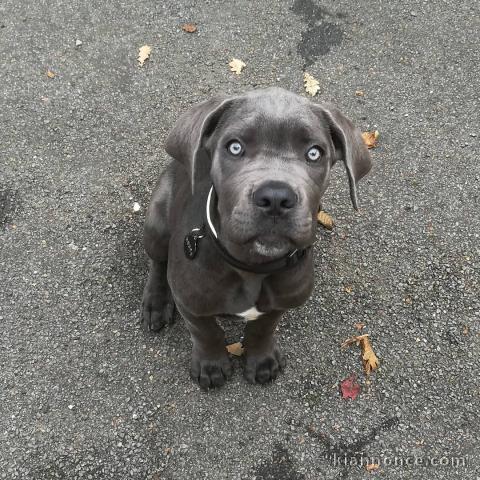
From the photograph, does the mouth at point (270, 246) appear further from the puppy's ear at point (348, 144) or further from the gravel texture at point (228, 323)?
the gravel texture at point (228, 323)

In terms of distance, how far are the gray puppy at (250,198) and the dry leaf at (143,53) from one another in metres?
2.35

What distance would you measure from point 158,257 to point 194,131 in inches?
54.5

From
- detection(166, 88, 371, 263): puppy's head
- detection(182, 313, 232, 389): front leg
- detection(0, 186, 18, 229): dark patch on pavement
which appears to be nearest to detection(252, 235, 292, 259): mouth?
detection(166, 88, 371, 263): puppy's head

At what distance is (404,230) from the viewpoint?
502 cm

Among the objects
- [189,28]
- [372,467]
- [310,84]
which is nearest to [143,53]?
[189,28]

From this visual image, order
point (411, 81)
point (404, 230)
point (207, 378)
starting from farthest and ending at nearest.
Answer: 1. point (411, 81)
2. point (404, 230)
3. point (207, 378)

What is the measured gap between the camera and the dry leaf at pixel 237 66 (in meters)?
5.82

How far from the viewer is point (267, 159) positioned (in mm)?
2939

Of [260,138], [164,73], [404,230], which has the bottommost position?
[404,230]

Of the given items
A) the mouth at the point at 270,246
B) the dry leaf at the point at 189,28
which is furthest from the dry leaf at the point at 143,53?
the mouth at the point at 270,246

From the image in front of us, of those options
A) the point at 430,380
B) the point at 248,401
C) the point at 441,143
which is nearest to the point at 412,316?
the point at 430,380

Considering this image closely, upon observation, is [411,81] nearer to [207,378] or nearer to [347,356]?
[347,356]

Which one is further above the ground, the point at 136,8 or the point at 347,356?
the point at 136,8

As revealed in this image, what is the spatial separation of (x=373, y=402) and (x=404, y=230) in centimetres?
152
